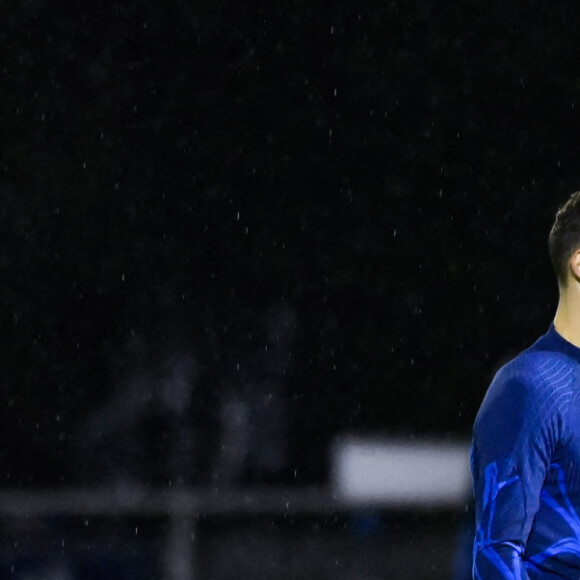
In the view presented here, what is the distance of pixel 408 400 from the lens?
53.5 feet

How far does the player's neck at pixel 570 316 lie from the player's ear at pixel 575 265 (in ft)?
0.04

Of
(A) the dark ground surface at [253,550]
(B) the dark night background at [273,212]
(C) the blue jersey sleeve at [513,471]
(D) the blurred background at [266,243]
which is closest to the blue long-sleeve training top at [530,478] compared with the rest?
(C) the blue jersey sleeve at [513,471]

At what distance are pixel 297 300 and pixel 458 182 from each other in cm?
235

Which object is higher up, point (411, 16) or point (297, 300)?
point (411, 16)

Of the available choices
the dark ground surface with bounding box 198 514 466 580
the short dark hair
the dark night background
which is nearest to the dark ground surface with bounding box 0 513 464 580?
the dark ground surface with bounding box 198 514 466 580

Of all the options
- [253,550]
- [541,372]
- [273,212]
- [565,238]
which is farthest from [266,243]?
[541,372]

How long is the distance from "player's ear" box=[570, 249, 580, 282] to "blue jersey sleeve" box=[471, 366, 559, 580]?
21cm

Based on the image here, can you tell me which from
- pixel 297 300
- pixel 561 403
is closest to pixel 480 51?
pixel 297 300

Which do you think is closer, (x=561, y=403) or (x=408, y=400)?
(x=561, y=403)

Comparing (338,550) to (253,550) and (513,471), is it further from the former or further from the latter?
(513,471)

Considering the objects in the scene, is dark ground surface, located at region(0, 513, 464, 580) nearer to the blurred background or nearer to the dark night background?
the blurred background

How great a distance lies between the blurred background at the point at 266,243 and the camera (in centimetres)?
1255

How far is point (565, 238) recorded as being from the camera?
2.27m

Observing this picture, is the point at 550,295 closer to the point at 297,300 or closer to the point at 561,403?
the point at 297,300
